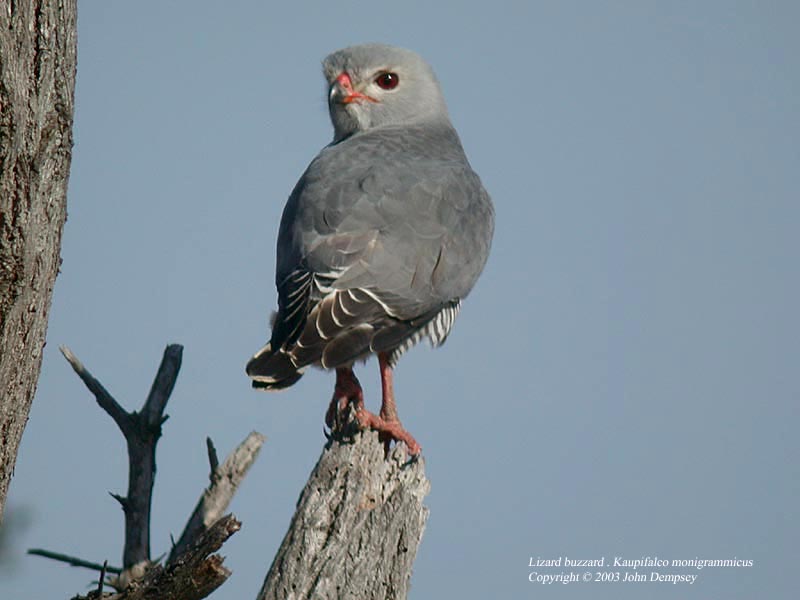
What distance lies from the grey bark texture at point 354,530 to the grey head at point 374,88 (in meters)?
4.11

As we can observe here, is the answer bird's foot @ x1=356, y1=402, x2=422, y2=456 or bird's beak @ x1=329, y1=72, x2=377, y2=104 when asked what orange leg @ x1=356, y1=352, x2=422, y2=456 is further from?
bird's beak @ x1=329, y1=72, x2=377, y2=104

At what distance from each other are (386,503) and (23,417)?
1.57 meters

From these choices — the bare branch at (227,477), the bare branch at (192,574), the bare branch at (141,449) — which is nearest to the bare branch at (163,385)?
the bare branch at (141,449)

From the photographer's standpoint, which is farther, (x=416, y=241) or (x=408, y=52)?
(x=408, y=52)

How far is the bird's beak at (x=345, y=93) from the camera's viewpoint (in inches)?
325

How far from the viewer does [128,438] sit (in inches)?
214

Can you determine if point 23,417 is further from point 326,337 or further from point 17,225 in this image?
point 326,337

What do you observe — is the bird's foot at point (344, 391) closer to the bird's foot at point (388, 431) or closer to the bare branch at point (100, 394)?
the bird's foot at point (388, 431)

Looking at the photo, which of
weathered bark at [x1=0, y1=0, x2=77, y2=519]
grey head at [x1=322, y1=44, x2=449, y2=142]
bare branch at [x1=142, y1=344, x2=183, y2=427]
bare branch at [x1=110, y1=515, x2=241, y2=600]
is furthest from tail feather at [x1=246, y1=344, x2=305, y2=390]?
grey head at [x1=322, y1=44, x2=449, y2=142]

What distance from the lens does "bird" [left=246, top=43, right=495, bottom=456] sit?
571 centimetres

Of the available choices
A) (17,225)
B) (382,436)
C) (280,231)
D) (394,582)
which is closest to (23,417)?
(17,225)

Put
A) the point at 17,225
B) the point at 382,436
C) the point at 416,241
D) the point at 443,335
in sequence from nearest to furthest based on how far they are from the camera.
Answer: the point at 17,225 → the point at 382,436 → the point at 416,241 → the point at 443,335

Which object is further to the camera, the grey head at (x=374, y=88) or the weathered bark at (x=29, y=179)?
the grey head at (x=374, y=88)

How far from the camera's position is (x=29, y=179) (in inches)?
155
